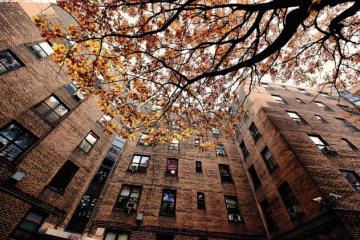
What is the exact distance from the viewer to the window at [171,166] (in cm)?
1451

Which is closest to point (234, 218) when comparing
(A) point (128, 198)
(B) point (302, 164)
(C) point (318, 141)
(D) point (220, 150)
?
(B) point (302, 164)

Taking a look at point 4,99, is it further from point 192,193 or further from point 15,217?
point 192,193

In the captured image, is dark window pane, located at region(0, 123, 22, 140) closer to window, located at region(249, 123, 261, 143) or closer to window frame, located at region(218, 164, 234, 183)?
window frame, located at region(218, 164, 234, 183)

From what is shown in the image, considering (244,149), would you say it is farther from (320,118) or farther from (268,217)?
(320,118)

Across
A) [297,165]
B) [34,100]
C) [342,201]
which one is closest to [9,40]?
[34,100]

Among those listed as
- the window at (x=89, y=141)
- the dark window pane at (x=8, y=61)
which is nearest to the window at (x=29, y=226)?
the window at (x=89, y=141)

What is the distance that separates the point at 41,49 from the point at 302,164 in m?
18.8

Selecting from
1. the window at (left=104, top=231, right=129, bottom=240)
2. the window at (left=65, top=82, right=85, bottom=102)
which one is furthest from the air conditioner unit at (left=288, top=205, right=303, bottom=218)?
the window at (left=65, top=82, right=85, bottom=102)

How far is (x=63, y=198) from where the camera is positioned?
11188 mm

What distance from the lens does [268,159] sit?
13.2 meters

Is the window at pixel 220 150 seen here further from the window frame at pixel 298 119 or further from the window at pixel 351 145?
the window at pixel 351 145

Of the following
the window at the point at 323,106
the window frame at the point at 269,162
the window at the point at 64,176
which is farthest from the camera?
the window at the point at 323,106

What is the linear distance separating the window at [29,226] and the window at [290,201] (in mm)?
14105

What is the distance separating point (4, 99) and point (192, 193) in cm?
1291
